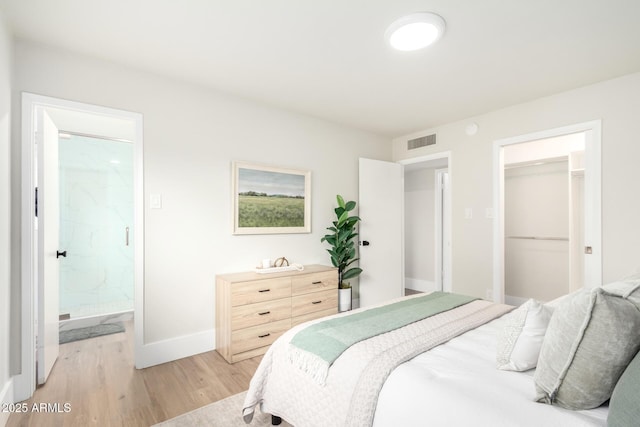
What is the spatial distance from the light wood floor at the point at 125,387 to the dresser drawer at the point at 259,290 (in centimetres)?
52

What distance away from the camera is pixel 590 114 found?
2.74 meters

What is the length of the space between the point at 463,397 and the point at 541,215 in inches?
152

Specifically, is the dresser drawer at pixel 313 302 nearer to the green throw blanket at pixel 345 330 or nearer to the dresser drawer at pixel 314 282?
the dresser drawer at pixel 314 282

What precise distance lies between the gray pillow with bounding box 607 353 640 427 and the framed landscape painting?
2.76 metres

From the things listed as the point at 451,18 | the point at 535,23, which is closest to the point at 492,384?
the point at 451,18

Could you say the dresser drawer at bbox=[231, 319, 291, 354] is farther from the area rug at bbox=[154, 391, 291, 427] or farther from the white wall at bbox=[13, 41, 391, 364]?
the area rug at bbox=[154, 391, 291, 427]

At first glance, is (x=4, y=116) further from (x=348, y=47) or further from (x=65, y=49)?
Answer: (x=348, y=47)

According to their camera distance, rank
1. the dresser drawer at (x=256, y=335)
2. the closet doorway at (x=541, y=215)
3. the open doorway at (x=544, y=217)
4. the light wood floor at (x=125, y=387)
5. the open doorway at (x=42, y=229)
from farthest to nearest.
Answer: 1. the open doorway at (x=544, y=217)
2. the closet doorway at (x=541, y=215)
3. the dresser drawer at (x=256, y=335)
4. the open doorway at (x=42, y=229)
5. the light wood floor at (x=125, y=387)

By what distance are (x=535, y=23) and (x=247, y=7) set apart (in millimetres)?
1759

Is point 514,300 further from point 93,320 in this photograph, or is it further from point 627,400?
point 93,320

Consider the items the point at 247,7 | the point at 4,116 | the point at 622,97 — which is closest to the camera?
the point at 247,7

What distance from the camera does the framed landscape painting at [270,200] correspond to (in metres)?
3.06

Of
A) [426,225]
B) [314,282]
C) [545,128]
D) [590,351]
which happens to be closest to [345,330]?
[590,351]

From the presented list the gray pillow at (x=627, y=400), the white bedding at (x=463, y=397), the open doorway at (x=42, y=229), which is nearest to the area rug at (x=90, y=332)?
the open doorway at (x=42, y=229)
